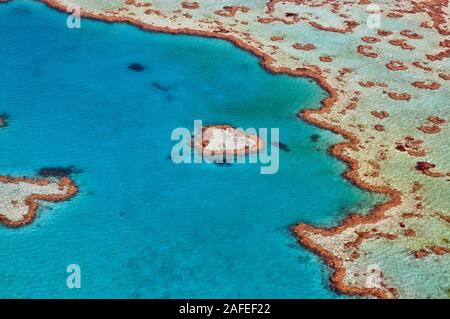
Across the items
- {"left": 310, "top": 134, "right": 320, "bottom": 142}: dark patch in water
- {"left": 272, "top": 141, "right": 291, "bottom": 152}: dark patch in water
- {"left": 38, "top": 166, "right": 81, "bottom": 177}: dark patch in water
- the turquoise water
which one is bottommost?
{"left": 38, "top": 166, "right": 81, "bottom": 177}: dark patch in water

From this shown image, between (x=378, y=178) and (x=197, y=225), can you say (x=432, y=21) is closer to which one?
(x=378, y=178)

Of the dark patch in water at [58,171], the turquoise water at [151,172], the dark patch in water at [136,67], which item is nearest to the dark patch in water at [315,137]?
the turquoise water at [151,172]

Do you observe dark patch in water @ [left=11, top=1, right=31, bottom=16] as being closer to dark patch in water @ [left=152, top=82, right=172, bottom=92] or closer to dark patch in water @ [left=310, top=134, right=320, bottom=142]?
dark patch in water @ [left=152, top=82, right=172, bottom=92]

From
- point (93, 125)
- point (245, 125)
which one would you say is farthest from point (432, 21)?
point (93, 125)

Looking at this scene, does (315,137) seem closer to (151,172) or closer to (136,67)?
(151,172)

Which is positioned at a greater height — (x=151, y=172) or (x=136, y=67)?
(x=136, y=67)

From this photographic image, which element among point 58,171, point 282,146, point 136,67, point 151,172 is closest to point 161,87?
point 136,67

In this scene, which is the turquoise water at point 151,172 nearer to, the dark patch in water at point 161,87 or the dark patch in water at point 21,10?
the dark patch in water at point 161,87

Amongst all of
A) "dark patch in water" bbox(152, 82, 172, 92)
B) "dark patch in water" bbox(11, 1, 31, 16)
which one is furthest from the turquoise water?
"dark patch in water" bbox(11, 1, 31, 16)
